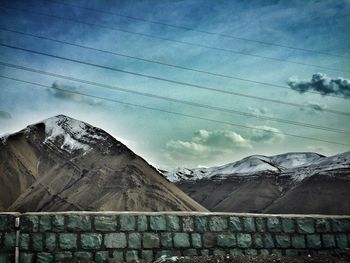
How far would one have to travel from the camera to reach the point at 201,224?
5684 millimetres

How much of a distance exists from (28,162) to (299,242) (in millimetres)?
23036

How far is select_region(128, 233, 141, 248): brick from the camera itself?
211 inches

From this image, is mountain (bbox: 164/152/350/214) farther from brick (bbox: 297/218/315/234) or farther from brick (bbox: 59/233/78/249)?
brick (bbox: 59/233/78/249)

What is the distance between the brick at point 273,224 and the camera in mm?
5977

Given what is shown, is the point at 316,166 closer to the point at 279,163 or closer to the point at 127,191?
the point at 279,163

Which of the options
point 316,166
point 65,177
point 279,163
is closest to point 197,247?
point 65,177

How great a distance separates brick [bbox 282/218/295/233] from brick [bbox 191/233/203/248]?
1413mm

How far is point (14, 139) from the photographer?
2664 cm

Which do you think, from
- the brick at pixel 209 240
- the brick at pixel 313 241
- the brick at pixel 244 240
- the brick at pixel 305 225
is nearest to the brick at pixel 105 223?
the brick at pixel 209 240

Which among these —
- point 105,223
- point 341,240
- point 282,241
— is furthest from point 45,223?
point 341,240

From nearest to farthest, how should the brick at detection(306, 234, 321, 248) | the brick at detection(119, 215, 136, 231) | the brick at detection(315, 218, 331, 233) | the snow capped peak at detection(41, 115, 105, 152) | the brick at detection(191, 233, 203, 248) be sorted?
the brick at detection(119, 215, 136, 231), the brick at detection(191, 233, 203, 248), the brick at detection(306, 234, 321, 248), the brick at detection(315, 218, 331, 233), the snow capped peak at detection(41, 115, 105, 152)

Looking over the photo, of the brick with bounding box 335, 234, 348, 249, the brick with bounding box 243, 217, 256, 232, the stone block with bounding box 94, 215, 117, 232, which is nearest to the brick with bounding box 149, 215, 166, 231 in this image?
the stone block with bounding box 94, 215, 117, 232

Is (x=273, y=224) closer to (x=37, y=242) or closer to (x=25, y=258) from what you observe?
(x=37, y=242)

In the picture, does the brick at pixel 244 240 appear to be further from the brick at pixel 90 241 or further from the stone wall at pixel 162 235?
the brick at pixel 90 241
